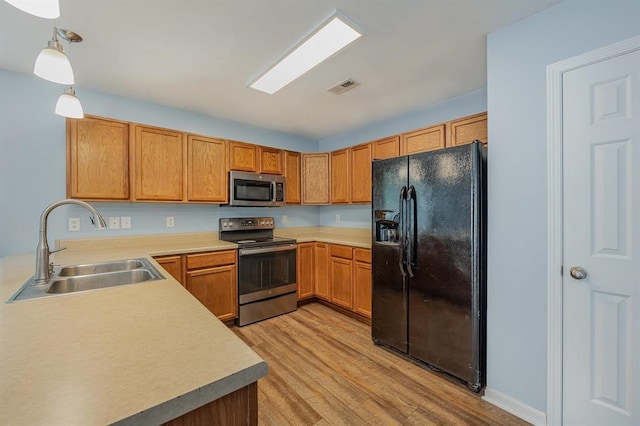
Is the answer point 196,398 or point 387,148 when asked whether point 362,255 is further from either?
point 196,398

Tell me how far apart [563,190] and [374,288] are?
5.22ft

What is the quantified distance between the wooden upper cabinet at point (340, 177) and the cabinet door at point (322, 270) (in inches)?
→ 26.7

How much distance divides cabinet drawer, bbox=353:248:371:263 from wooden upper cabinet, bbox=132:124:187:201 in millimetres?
2007

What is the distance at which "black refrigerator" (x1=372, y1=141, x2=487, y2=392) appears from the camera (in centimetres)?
189

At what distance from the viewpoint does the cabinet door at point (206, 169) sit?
2975 mm

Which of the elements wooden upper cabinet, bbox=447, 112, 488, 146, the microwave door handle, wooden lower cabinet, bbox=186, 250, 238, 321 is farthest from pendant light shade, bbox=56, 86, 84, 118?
Result: wooden upper cabinet, bbox=447, 112, 488, 146

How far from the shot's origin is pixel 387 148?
123 inches

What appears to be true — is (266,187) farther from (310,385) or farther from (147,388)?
(147,388)

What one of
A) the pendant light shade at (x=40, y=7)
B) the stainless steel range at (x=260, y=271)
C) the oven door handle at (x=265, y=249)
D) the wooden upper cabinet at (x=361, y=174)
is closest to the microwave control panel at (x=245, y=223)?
the stainless steel range at (x=260, y=271)

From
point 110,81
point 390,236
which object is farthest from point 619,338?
point 110,81

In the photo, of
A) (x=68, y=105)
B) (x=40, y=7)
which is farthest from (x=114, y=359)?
(x=68, y=105)

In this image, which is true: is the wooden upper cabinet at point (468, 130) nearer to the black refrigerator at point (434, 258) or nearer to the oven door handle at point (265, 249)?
the black refrigerator at point (434, 258)

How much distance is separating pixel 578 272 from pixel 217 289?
9.50 ft

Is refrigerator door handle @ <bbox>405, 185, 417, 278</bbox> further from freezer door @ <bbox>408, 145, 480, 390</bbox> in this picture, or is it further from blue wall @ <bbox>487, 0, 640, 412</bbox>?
blue wall @ <bbox>487, 0, 640, 412</bbox>
